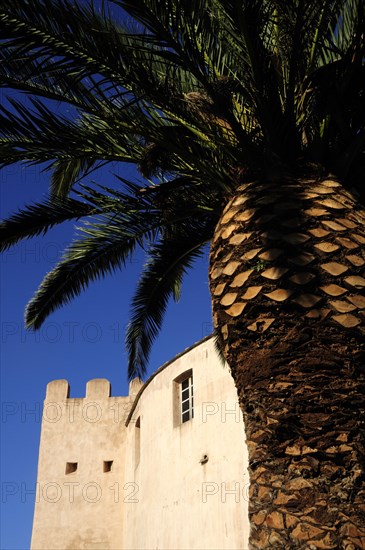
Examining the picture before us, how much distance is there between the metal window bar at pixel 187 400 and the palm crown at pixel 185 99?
851cm

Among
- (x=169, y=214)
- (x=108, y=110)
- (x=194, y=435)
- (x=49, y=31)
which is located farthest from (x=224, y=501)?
(x=49, y=31)

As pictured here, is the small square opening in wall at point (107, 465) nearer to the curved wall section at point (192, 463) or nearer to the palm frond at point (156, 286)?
the curved wall section at point (192, 463)

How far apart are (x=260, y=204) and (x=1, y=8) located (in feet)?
7.99

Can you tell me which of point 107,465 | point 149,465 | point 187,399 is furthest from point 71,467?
point 187,399

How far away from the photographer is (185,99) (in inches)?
226

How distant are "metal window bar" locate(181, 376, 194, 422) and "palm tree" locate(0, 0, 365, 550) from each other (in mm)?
7853

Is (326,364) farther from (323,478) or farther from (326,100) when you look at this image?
(326,100)

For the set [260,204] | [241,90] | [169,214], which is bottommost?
[260,204]

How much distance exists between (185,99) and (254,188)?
4.45ft

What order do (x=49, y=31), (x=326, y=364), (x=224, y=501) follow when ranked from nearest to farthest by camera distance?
1. (x=326, y=364)
2. (x=49, y=31)
3. (x=224, y=501)

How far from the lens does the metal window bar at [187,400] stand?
1486 cm

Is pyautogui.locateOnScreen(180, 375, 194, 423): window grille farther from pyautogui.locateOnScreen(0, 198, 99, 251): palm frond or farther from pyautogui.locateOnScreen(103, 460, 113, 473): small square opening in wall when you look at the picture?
pyautogui.locateOnScreen(0, 198, 99, 251): palm frond

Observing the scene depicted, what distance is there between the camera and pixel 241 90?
5508 mm

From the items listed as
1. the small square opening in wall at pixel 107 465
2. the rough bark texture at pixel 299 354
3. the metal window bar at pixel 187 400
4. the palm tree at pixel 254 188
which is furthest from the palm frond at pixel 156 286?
the small square opening in wall at pixel 107 465
